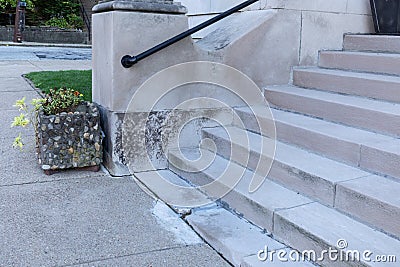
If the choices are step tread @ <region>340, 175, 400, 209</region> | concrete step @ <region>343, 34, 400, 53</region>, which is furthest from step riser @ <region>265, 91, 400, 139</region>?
concrete step @ <region>343, 34, 400, 53</region>

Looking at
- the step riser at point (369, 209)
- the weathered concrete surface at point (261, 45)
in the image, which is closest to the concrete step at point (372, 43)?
the weathered concrete surface at point (261, 45)

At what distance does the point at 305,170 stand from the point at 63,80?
5103mm

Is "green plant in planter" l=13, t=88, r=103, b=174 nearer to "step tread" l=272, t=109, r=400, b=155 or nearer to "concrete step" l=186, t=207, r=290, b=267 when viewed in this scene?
"concrete step" l=186, t=207, r=290, b=267

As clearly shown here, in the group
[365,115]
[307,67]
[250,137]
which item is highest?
[307,67]

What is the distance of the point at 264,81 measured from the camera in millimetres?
4180

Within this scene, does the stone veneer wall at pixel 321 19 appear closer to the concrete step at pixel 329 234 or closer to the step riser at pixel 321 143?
the step riser at pixel 321 143

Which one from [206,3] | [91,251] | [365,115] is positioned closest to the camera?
[91,251]

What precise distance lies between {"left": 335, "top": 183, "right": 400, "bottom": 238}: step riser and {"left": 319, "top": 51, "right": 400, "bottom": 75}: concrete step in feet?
5.03

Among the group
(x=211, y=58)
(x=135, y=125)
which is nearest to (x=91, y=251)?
(x=135, y=125)

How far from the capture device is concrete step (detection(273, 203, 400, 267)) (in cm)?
214

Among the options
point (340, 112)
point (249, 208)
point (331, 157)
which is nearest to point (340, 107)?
point (340, 112)

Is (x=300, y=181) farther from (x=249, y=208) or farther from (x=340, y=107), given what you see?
(x=340, y=107)

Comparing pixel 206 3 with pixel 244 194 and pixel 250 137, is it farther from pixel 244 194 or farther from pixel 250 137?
pixel 244 194

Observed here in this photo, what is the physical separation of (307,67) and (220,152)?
52.4 inches
